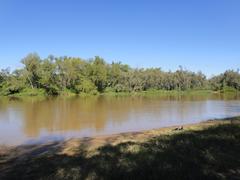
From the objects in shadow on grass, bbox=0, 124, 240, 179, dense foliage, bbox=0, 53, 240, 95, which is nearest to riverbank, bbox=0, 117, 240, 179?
shadow on grass, bbox=0, 124, 240, 179

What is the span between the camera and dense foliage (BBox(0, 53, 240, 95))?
67.3 m

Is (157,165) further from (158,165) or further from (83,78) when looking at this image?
(83,78)

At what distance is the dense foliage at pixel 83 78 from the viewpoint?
6731cm

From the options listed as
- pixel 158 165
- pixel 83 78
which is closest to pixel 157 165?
pixel 158 165

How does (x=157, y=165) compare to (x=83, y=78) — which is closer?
(x=157, y=165)

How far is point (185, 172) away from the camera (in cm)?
542

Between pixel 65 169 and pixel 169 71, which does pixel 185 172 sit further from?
pixel 169 71

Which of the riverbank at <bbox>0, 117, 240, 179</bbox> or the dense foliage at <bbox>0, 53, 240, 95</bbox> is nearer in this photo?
the riverbank at <bbox>0, 117, 240, 179</bbox>

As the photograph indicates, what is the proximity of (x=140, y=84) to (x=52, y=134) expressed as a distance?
74.4 meters

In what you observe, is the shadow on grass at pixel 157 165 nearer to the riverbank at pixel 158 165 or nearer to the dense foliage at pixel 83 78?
the riverbank at pixel 158 165

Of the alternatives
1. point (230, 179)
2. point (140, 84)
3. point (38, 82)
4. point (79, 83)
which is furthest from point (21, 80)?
point (230, 179)

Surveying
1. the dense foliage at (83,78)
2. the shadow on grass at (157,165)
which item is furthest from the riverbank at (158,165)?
the dense foliage at (83,78)

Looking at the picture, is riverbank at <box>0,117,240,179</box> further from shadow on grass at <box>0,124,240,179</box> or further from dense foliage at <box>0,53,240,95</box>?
dense foliage at <box>0,53,240,95</box>

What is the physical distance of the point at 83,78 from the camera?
244 ft
